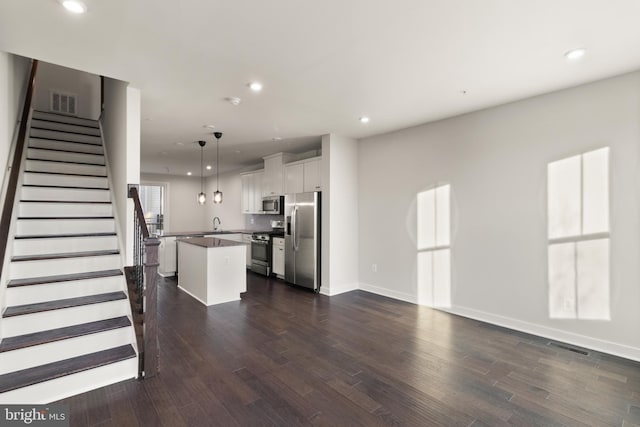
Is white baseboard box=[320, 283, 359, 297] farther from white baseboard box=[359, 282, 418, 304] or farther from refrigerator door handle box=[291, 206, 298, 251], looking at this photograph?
refrigerator door handle box=[291, 206, 298, 251]

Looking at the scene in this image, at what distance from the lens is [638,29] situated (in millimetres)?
2221

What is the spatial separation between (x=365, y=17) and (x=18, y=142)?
4112mm

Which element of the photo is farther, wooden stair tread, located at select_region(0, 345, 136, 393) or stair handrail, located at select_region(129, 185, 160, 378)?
stair handrail, located at select_region(129, 185, 160, 378)

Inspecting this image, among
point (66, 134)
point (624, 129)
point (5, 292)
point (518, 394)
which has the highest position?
point (66, 134)

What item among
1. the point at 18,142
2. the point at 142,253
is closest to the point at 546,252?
the point at 142,253

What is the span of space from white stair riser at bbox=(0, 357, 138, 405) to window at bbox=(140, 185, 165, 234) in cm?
804

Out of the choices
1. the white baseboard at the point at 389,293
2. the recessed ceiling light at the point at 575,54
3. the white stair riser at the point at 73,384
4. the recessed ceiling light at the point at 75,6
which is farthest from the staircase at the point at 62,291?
the recessed ceiling light at the point at 575,54

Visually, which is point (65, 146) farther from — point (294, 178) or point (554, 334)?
point (554, 334)

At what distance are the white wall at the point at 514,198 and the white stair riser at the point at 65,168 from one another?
4365 mm

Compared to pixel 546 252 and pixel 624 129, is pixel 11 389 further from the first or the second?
pixel 624 129

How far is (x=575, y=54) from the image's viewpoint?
2535 mm

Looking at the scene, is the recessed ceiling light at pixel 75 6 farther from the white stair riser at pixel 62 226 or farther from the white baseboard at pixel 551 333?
the white baseboard at pixel 551 333

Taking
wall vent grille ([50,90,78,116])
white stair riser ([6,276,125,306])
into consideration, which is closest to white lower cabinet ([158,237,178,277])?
wall vent grille ([50,90,78,116])

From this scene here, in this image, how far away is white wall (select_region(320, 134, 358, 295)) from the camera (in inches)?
204
